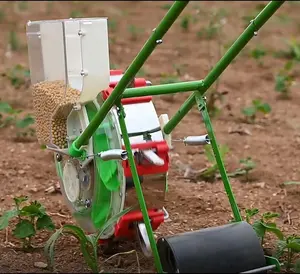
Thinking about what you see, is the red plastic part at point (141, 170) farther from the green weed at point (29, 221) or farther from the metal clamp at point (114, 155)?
the green weed at point (29, 221)

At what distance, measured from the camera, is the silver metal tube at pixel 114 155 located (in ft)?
7.12

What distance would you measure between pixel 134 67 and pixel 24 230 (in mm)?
798

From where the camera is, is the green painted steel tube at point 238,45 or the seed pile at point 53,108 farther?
the seed pile at point 53,108

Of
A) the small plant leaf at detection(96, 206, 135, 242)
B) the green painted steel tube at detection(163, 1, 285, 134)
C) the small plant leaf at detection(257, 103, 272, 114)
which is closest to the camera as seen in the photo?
the green painted steel tube at detection(163, 1, 285, 134)

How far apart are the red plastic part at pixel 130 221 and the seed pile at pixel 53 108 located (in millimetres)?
376

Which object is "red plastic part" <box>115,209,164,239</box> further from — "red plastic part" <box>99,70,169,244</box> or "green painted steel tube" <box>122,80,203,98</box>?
"green painted steel tube" <box>122,80,203,98</box>

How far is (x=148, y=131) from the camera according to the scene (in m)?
2.36

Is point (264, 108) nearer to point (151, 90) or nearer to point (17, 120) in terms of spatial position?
point (17, 120)

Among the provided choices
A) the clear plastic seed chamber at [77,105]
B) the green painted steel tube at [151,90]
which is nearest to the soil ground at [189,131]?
the clear plastic seed chamber at [77,105]

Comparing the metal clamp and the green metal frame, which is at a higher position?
the green metal frame

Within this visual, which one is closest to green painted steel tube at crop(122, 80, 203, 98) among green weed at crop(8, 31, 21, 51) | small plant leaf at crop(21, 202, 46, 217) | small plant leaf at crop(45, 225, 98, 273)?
small plant leaf at crop(45, 225, 98, 273)

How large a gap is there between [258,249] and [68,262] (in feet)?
2.20

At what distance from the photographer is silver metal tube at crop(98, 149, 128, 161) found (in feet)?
7.12

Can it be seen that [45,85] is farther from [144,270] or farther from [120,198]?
[144,270]
